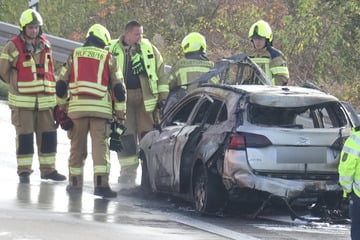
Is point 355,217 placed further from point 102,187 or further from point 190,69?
point 190,69

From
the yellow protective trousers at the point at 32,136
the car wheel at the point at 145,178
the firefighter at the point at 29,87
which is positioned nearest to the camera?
the car wheel at the point at 145,178

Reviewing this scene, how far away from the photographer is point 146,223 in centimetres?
954

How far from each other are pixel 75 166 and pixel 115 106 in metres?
0.83

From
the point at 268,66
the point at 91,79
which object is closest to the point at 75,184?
the point at 91,79

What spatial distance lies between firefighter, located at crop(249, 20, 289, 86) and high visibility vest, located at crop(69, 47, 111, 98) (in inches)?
94.6

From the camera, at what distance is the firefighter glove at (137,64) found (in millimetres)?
13312

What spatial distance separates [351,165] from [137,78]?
5.89m

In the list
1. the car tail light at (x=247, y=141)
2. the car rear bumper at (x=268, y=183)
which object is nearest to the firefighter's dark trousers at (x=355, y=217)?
the car rear bumper at (x=268, y=183)

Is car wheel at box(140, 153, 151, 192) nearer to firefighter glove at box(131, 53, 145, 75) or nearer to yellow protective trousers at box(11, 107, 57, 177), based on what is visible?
yellow protective trousers at box(11, 107, 57, 177)

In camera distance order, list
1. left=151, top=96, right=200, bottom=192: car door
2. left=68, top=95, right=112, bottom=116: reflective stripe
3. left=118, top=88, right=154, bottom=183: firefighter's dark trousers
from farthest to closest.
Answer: left=118, top=88, right=154, bottom=183: firefighter's dark trousers
left=68, top=95, right=112, bottom=116: reflective stripe
left=151, top=96, right=200, bottom=192: car door

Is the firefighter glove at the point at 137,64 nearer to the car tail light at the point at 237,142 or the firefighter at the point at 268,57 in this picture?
the firefighter at the point at 268,57

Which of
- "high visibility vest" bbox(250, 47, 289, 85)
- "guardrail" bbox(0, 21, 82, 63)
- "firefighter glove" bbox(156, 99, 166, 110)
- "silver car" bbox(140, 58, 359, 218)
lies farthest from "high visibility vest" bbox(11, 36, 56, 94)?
"guardrail" bbox(0, 21, 82, 63)

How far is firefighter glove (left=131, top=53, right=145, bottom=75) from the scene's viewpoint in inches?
524

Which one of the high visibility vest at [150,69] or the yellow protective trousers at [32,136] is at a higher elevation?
the high visibility vest at [150,69]
